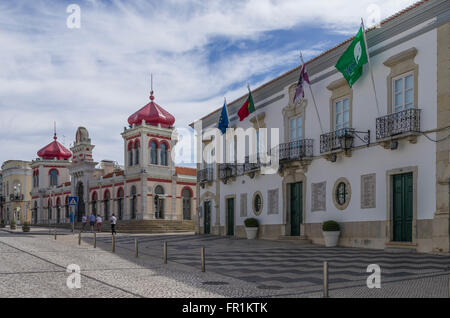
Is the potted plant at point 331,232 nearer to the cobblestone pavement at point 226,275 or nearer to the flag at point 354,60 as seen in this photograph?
the cobblestone pavement at point 226,275

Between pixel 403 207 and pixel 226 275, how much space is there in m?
8.76

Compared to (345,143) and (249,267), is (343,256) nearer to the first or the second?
(249,267)

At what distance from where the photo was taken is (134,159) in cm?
4575

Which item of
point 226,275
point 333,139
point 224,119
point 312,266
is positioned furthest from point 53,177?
point 226,275

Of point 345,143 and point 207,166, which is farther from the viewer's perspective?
point 207,166

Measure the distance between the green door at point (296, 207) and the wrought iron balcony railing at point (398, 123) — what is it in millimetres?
6240

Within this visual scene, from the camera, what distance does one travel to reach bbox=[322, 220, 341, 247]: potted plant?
20.8m

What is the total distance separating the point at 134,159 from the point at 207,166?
13984 millimetres

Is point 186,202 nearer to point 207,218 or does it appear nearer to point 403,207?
point 207,218

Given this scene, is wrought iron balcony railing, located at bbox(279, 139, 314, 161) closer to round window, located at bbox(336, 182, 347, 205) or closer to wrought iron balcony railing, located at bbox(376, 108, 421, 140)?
round window, located at bbox(336, 182, 347, 205)

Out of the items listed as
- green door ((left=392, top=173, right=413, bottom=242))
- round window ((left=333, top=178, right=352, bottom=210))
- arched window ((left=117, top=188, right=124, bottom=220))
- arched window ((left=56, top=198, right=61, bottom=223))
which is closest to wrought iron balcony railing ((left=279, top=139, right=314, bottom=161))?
round window ((left=333, top=178, right=352, bottom=210))

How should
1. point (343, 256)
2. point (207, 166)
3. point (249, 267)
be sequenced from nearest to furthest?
1. point (249, 267)
2. point (343, 256)
3. point (207, 166)

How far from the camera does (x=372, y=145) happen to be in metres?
19.6
